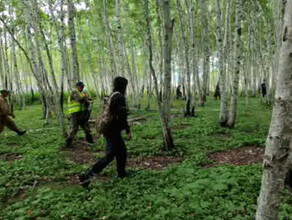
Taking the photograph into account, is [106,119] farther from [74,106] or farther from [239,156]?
[239,156]

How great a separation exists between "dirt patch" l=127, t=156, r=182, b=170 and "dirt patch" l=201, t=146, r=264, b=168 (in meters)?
0.83

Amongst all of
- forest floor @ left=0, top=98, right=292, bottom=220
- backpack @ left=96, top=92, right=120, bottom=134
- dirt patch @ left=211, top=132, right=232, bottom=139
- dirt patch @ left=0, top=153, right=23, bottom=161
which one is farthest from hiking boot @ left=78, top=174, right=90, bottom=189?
dirt patch @ left=211, top=132, right=232, bottom=139

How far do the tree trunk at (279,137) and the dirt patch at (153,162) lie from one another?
11.5 feet

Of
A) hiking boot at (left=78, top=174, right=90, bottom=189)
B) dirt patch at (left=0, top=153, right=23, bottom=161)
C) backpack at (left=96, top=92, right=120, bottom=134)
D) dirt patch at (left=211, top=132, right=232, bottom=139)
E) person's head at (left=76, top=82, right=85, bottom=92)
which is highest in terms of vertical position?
person's head at (left=76, top=82, right=85, bottom=92)

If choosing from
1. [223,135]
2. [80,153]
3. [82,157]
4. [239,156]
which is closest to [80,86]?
[80,153]

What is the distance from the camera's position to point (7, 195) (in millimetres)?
4297

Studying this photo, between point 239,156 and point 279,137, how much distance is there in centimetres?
441

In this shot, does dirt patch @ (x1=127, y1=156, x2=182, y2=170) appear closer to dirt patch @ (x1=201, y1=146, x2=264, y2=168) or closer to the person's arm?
dirt patch @ (x1=201, y1=146, x2=264, y2=168)

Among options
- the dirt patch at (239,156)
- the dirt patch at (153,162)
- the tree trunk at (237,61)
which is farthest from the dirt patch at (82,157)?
the tree trunk at (237,61)

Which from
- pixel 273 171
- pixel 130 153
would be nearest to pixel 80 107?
pixel 130 153

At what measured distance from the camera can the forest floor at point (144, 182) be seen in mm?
3422

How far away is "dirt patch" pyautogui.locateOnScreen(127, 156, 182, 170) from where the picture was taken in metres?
5.51

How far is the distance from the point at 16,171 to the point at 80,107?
8.48 feet

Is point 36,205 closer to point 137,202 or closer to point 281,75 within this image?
point 137,202
